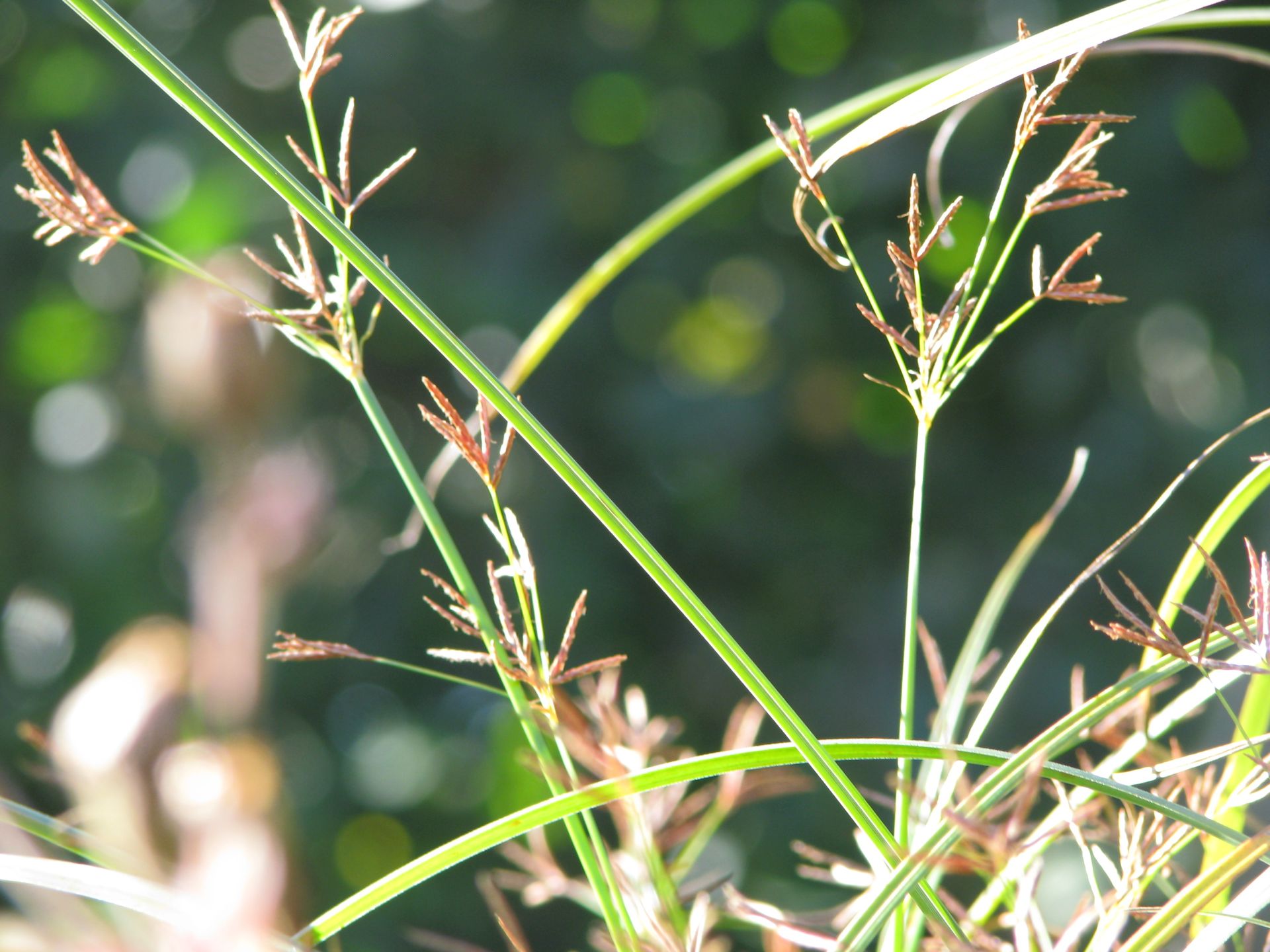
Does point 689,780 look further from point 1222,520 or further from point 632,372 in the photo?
point 632,372

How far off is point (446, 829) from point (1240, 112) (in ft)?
2.46

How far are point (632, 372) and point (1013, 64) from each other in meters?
0.70

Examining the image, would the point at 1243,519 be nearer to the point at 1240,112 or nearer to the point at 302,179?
the point at 1240,112

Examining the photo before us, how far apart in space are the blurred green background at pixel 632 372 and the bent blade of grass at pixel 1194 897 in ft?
2.01

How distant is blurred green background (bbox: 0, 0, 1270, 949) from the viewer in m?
0.76

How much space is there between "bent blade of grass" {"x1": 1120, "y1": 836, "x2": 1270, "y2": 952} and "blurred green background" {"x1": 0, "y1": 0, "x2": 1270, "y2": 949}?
0.61 m

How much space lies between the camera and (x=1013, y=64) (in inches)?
4.6

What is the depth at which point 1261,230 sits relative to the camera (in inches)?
30.5

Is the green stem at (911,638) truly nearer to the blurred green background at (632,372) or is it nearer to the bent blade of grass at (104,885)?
the bent blade of grass at (104,885)

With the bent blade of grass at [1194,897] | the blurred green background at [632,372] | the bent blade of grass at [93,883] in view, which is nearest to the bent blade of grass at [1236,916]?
the bent blade of grass at [1194,897]

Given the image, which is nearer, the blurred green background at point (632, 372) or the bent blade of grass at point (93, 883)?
the bent blade of grass at point (93, 883)

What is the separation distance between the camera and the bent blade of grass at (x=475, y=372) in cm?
11

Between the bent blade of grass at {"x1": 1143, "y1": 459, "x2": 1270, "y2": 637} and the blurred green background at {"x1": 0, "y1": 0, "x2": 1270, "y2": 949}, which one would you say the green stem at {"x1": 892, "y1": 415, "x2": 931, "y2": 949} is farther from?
the blurred green background at {"x1": 0, "y1": 0, "x2": 1270, "y2": 949}

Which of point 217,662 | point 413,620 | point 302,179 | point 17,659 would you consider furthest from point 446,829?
point 217,662
